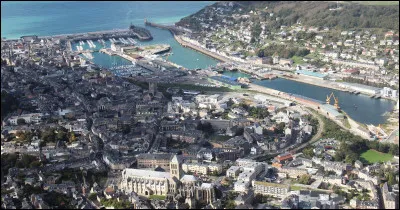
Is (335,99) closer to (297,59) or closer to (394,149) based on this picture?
(394,149)

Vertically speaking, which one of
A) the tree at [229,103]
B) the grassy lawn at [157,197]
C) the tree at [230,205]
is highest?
the tree at [229,103]

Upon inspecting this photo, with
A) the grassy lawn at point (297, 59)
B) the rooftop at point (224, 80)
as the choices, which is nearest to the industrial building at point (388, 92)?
the rooftop at point (224, 80)

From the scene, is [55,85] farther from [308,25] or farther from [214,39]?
[308,25]

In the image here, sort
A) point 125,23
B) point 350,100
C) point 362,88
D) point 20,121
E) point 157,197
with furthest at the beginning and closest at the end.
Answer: point 125,23 < point 362,88 < point 350,100 < point 20,121 < point 157,197

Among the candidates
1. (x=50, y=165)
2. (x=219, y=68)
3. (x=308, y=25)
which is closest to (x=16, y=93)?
(x=50, y=165)

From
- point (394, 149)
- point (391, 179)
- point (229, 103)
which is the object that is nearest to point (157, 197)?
point (391, 179)

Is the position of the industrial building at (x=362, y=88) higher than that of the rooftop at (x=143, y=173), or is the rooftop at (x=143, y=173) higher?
the industrial building at (x=362, y=88)

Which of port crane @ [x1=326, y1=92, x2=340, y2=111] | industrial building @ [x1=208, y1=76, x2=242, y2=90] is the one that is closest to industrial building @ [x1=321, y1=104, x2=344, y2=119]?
port crane @ [x1=326, y1=92, x2=340, y2=111]

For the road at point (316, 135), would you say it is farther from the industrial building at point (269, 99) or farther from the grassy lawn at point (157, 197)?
the grassy lawn at point (157, 197)
